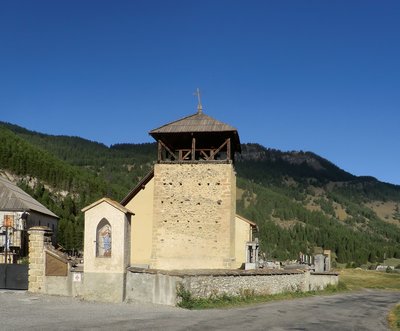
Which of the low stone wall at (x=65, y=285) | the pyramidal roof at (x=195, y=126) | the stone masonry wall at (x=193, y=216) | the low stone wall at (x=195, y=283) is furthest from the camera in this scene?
the pyramidal roof at (x=195, y=126)

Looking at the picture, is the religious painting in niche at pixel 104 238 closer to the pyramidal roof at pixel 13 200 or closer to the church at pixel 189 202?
the church at pixel 189 202

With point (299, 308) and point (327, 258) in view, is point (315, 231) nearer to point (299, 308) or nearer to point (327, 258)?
point (327, 258)

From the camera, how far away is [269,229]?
166500 millimetres

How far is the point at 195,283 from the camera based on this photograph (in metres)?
26.2

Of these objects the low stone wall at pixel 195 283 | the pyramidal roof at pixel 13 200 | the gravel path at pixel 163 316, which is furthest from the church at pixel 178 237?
the pyramidal roof at pixel 13 200

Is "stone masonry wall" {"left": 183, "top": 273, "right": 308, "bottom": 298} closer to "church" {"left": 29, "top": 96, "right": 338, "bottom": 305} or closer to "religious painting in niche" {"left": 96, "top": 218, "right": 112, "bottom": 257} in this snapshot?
"church" {"left": 29, "top": 96, "right": 338, "bottom": 305}

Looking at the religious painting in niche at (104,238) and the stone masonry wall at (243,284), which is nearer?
the stone masonry wall at (243,284)

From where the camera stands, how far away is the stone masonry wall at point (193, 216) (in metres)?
34.7

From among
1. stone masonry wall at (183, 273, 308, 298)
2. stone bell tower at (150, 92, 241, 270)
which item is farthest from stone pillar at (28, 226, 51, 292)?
stone bell tower at (150, 92, 241, 270)

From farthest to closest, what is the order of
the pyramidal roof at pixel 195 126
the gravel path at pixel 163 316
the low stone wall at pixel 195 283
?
the pyramidal roof at pixel 195 126
the low stone wall at pixel 195 283
the gravel path at pixel 163 316

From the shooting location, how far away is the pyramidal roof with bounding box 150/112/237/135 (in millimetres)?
36000

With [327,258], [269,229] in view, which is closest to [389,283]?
[327,258]

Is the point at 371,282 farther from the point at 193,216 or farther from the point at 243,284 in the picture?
the point at 243,284

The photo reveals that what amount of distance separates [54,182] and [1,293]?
88.4 meters
